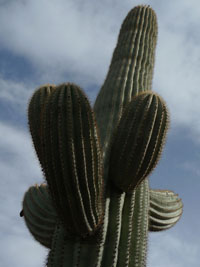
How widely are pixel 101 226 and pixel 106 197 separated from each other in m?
0.39

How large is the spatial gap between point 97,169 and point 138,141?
2.18ft

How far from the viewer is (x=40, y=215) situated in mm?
5504

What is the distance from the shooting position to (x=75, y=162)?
374 centimetres

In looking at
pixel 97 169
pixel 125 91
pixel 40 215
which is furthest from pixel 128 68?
pixel 40 215

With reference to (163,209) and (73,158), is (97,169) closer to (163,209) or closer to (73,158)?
(73,158)

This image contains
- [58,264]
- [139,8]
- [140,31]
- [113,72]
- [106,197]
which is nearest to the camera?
[58,264]

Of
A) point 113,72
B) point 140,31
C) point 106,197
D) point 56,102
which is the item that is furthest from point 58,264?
point 140,31

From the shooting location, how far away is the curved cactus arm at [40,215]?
534 centimetres

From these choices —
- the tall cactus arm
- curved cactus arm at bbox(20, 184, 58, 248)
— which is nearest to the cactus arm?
the tall cactus arm

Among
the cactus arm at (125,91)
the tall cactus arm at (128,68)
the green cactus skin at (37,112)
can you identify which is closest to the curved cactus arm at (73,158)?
the cactus arm at (125,91)

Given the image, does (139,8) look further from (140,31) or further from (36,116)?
(36,116)

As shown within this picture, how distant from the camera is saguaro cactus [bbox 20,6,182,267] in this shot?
12.4 ft

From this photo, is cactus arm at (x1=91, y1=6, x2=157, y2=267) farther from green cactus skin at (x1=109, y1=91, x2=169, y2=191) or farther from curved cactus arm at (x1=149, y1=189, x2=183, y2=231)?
curved cactus arm at (x1=149, y1=189, x2=183, y2=231)

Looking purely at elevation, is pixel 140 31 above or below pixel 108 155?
above
